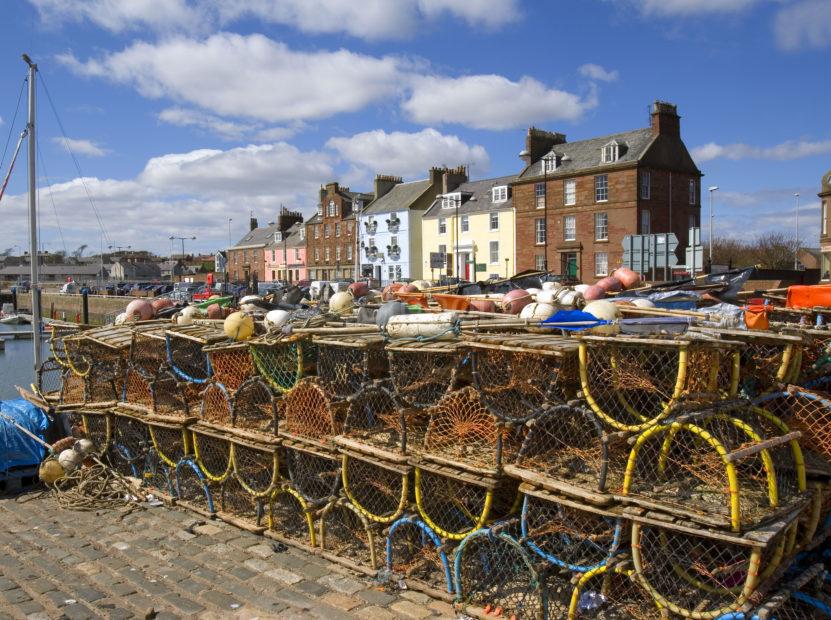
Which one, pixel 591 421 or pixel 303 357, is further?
pixel 303 357

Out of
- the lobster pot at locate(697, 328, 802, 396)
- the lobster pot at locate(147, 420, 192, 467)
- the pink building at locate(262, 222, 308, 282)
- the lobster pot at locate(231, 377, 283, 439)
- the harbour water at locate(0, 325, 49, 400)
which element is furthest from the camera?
the pink building at locate(262, 222, 308, 282)

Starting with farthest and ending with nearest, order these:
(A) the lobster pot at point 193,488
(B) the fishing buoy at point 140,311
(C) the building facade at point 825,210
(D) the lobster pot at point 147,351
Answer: (C) the building facade at point 825,210 < (B) the fishing buoy at point 140,311 < (D) the lobster pot at point 147,351 < (A) the lobster pot at point 193,488

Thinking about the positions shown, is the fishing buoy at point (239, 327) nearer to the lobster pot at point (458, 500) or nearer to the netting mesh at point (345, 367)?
the netting mesh at point (345, 367)

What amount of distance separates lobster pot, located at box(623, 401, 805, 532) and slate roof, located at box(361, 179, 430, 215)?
133 feet

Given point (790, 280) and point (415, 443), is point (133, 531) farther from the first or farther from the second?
point (790, 280)

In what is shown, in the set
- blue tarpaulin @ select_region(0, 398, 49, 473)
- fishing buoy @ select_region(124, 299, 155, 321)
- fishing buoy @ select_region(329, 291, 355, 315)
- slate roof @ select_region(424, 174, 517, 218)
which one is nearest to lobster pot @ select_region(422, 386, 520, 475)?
fishing buoy @ select_region(329, 291, 355, 315)

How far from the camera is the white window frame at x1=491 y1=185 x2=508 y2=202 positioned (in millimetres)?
38719

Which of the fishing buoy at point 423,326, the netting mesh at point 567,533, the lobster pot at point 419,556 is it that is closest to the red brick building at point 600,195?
the fishing buoy at point 423,326

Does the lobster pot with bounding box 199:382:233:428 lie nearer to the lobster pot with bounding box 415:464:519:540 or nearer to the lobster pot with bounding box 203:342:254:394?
the lobster pot with bounding box 203:342:254:394

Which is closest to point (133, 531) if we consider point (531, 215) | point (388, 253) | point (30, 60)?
point (30, 60)

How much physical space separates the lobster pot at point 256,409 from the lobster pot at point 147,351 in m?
1.46

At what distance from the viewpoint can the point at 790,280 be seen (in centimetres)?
1834

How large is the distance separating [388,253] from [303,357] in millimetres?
40312

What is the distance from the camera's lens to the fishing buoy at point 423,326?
5332 mm
